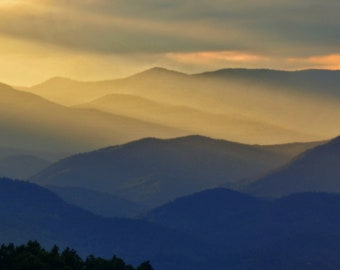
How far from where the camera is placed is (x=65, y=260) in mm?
166625

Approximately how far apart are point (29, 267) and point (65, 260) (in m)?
5.63

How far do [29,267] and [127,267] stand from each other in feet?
44.7

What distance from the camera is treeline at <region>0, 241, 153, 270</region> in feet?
533

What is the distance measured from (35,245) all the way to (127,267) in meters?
10.2

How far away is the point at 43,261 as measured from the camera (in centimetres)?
16375

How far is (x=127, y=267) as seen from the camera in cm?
17162

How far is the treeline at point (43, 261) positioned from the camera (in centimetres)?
16238

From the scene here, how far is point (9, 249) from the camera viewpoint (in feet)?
549

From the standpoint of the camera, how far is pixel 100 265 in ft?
557

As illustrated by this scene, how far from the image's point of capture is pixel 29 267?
6383 inches

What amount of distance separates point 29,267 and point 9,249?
5.91 metres

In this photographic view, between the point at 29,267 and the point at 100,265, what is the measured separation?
10.2 meters

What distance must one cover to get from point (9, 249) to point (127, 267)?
13220mm

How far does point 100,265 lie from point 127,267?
11.4 ft
